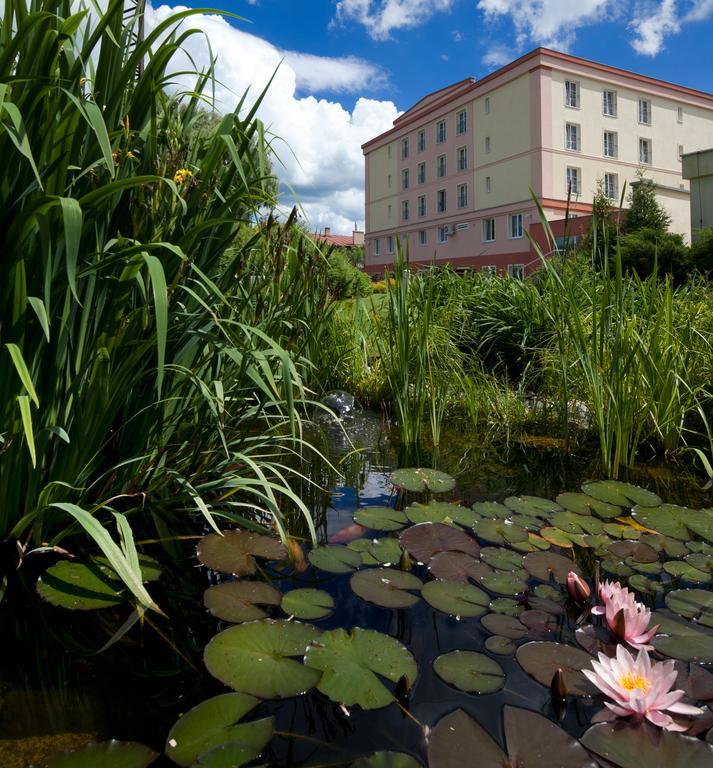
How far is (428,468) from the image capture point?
222 cm

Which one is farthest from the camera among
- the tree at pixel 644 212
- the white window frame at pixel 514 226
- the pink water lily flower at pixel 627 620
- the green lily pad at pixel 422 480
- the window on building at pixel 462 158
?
the window on building at pixel 462 158

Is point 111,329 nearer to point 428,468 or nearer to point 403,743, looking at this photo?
point 403,743

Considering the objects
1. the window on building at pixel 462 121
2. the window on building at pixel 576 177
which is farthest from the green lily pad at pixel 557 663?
the window on building at pixel 462 121

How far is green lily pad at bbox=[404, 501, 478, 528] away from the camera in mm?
1645

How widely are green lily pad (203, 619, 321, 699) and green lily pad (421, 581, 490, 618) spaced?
281mm

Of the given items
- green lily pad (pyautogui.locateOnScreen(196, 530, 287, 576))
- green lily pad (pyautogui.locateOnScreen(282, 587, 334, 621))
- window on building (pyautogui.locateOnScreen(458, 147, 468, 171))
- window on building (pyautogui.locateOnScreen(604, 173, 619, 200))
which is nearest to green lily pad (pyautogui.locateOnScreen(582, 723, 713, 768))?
green lily pad (pyautogui.locateOnScreen(282, 587, 334, 621))

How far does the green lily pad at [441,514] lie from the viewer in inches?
64.7

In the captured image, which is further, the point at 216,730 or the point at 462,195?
the point at 462,195

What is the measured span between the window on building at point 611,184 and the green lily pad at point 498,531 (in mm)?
25214

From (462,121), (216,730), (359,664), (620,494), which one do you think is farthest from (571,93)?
(216,730)

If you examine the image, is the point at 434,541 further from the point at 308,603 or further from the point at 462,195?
the point at 462,195

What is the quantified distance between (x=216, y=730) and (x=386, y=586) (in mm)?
528

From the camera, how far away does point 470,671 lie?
0.98 metres

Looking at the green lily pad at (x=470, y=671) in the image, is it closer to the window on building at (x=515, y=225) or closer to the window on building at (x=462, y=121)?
the window on building at (x=515, y=225)
